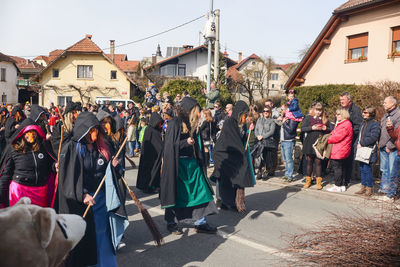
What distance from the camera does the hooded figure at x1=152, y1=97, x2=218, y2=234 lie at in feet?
19.0

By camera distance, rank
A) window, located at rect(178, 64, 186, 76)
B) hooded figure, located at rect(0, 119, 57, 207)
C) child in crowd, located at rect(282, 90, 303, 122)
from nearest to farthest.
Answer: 1. hooded figure, located at rect(0, 119, 57, 207)
2. child in crowd, located at rect(282, 90, 303, 122)
3. window, located at rect(178, 64, 186, 76)

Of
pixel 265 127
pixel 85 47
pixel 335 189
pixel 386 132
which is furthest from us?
pixel 85 47

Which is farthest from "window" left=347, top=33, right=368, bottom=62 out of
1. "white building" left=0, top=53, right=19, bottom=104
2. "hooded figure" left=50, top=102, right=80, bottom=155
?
"white building" left=0, top=53, right=19, bottom=104

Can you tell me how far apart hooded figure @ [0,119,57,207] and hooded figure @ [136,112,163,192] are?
12.5 ft

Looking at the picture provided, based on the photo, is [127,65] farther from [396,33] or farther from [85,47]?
[396,33]

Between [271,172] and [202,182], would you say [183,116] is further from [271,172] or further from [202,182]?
[271,172]

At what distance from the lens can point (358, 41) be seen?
18.6 m

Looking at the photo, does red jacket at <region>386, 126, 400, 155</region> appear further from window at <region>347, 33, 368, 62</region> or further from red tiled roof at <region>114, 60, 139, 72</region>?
red tiled roof at <region>114, 60, 139, 72</region>

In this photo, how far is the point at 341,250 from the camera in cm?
224

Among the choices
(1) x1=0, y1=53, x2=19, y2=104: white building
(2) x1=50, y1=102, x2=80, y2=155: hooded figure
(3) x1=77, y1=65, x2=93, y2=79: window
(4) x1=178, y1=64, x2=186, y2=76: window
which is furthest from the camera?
(1) x1=0, y1=53, x2=19, y2=104: white building

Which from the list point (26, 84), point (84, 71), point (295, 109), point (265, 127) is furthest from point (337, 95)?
point (26, 84)

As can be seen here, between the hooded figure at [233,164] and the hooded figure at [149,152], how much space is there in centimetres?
196

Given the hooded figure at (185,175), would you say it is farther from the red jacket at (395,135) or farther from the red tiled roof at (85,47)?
the red tiled roof at (85,47)

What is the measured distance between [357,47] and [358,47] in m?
0.06
